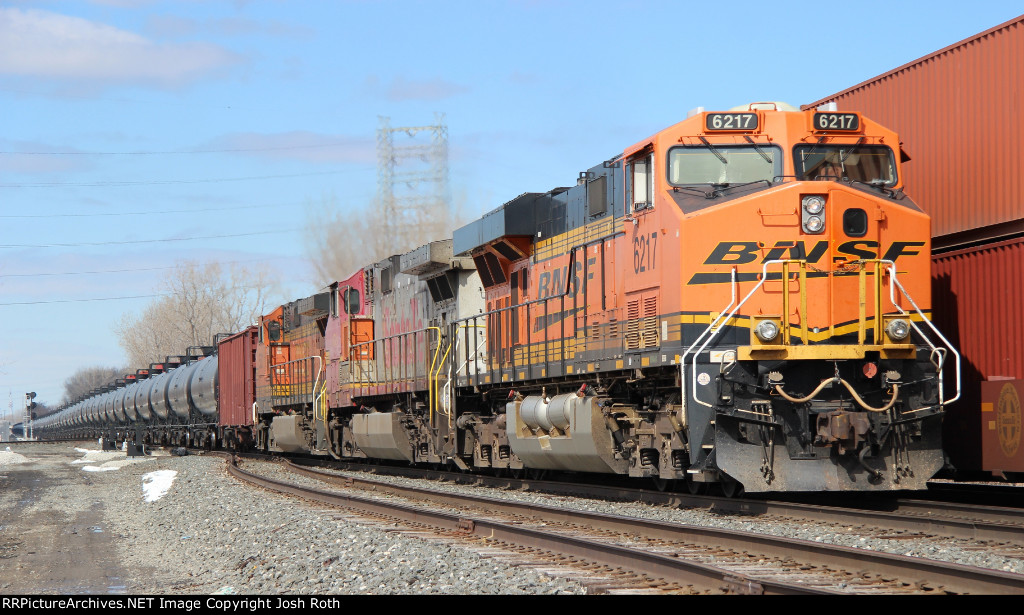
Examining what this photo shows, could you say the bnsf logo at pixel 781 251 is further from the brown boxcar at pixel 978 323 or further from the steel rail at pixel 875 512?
the steel rail at pixel 875 512

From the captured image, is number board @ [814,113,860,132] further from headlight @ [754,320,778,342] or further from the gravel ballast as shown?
the gravel ballast

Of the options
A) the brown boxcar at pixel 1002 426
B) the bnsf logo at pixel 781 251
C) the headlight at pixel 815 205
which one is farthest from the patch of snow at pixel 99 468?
the brown boxcar at pixel 1002 426

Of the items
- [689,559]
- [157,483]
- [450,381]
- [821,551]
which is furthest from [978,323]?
[157,483]

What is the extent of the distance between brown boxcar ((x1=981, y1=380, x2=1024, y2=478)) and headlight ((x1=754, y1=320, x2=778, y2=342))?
9.84ft

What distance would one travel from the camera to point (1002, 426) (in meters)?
11.7

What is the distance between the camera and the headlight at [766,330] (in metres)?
10.5

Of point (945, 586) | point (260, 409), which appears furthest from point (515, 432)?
point (260, 409)

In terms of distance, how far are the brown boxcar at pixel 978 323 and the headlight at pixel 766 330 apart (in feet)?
10.8

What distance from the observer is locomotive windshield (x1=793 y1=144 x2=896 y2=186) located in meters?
11.4

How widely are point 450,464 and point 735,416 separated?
436 inches

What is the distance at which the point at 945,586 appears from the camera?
245 inches

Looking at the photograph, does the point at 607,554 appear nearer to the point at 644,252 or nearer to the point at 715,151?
the point at 644,252

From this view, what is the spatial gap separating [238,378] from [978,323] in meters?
23.8
